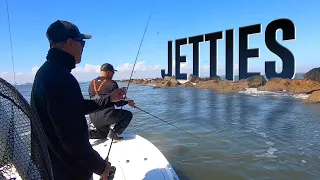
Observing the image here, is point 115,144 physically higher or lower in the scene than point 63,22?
lower

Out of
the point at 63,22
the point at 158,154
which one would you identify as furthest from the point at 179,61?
the point at 63,22

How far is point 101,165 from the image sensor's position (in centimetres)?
231

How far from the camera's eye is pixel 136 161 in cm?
466

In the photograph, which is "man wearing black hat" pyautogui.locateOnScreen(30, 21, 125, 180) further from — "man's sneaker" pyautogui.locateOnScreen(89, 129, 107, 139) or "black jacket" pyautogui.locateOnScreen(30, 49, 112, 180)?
"man's sneaker" pyautogui.locateOnScreen(89, 129, 107, 139)

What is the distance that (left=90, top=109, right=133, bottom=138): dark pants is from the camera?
5590 millimetres

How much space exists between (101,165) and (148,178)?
1.92 m

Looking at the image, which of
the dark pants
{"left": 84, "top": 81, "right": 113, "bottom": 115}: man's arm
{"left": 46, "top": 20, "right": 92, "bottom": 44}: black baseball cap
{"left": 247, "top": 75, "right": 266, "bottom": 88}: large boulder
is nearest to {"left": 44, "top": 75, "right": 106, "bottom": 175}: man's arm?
{"left": 46, "top": 20, "right": 92, "bottom": 44}: black baseball cap

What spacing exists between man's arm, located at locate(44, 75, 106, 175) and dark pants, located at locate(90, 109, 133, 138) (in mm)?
3493

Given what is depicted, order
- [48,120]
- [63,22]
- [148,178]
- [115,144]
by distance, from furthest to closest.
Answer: [115,144] < [148,178] < [63,22] < [48,120]

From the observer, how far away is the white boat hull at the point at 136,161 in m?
4.14

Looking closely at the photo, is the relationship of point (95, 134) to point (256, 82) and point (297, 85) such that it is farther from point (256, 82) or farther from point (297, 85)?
point (256, 82)

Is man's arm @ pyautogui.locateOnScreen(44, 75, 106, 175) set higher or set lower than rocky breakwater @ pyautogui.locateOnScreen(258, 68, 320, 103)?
higher

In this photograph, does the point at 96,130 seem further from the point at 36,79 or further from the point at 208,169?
the point at 36,79

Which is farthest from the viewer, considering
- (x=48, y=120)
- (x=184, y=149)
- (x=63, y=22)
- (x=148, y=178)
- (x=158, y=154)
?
(x=184, y=149)
